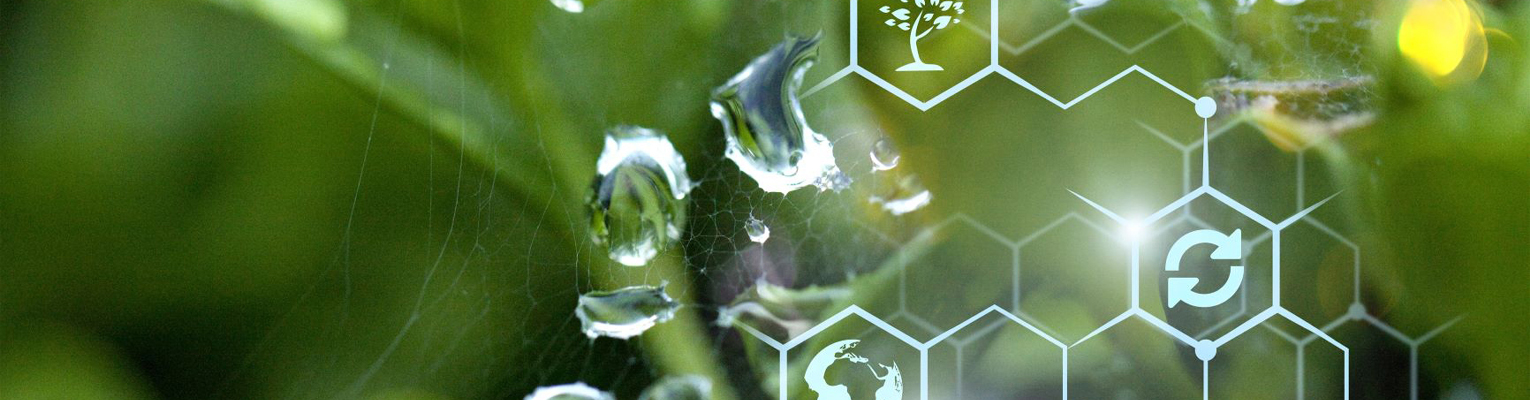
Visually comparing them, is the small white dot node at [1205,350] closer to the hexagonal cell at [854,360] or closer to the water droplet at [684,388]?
the hexagonal cell at [854,360]

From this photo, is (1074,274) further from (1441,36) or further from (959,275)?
(1441,36)

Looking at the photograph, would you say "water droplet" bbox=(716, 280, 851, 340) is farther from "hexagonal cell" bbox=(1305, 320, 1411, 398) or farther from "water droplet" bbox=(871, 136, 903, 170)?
"hexagonal cell" bbox=(1305, 320, 1411, 398)

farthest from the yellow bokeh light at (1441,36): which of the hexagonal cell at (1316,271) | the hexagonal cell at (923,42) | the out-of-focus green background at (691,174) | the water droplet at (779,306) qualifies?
the water droplet at (779,306)

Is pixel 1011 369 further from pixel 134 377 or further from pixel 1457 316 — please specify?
pixel 134 377

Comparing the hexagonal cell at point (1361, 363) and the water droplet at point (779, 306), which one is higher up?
the water droplet at point (779, 306)

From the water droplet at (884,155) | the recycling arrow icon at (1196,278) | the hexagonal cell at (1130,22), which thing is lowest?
the recycling arrow icon at (1196,278)

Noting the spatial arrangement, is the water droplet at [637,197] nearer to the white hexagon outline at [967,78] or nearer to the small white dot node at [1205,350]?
the white hexagon outline at [967,78]
